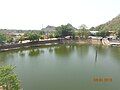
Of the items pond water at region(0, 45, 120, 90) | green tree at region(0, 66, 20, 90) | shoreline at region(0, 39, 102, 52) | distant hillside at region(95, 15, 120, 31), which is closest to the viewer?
green tree at region(0, 66, 20, 90)

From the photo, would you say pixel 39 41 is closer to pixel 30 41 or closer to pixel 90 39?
pixel 30 41

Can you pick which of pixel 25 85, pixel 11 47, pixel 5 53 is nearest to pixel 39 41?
pixel 11 47

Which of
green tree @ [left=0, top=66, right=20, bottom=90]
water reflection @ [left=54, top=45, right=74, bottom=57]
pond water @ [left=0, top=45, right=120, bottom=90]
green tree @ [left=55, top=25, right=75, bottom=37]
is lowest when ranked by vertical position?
pond water @ [left=0, top=45, right=120, bottom=90]

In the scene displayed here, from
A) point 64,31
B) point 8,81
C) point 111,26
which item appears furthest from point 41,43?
point 111,26

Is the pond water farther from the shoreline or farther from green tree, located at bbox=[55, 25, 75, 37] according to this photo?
green tree, located at bbox=[55, 25, 75, 37]

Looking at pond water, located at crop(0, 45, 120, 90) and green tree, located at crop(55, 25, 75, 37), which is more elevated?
green tree, located at crop(55, 25, 75, 37)

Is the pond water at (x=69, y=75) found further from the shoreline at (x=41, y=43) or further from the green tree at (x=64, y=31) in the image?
the green tree at (x=64, y=31)

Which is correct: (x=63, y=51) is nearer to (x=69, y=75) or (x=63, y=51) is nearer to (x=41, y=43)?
(x=41, y=43)

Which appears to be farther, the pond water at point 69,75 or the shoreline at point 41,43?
the shoreline at point 41,43

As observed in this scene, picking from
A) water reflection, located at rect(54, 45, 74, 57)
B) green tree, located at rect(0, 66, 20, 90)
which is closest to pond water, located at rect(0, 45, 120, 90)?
green tree, located at rect(0, 66, 20, 90)

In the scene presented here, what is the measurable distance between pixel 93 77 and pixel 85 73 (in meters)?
1.17

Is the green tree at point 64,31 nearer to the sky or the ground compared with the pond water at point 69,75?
nearer to the sky

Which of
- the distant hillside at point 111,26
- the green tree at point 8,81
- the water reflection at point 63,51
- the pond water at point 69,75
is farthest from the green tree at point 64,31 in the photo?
the green tree at point 8,81

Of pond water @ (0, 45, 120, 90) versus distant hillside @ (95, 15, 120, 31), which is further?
distant hillside @ (95, 15, 120, 31)
